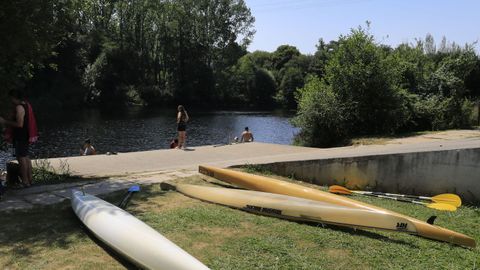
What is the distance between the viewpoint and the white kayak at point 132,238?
470cm

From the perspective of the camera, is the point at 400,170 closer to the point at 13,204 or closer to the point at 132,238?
the point at 132,238

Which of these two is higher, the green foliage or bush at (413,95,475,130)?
bush at (413,95,475,130)

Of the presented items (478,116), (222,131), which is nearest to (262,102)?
(222,131)

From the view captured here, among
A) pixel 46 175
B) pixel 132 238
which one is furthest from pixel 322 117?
pixel 132 238

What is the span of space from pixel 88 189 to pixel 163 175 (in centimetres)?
200

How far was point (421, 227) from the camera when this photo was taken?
605 centimetres

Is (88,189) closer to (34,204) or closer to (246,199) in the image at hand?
(34,204)

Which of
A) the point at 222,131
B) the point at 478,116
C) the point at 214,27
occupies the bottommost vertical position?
the point at 222,131

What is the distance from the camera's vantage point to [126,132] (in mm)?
38844

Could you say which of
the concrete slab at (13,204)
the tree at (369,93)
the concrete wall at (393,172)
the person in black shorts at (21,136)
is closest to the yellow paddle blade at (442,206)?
the concrete wall at (393,172)

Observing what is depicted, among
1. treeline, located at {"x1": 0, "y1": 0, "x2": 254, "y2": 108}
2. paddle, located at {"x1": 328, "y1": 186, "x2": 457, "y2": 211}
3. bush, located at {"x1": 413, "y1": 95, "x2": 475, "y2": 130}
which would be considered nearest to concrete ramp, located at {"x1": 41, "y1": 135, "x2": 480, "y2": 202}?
paddle, located at {"x1": 328, "y1": 186, "x2": 457, "y2": 211}

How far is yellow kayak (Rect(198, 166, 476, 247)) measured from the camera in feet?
19.6

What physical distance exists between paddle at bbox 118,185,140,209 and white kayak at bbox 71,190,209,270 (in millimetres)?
392

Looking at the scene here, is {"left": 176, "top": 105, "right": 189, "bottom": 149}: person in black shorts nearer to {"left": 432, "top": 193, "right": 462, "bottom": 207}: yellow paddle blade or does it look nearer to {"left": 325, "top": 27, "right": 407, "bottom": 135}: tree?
{"left": 325, "top": 27, "right": 407, "bottom": 135}: tree
